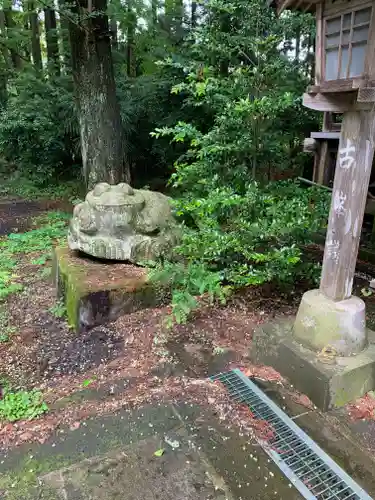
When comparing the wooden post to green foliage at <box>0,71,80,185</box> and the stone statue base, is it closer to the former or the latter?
the stone statue base

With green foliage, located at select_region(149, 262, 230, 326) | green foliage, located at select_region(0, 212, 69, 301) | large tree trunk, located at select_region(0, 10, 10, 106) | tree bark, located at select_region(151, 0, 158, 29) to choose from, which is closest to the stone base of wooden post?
green foliage, located at select_region(149, 262, 230, 326)

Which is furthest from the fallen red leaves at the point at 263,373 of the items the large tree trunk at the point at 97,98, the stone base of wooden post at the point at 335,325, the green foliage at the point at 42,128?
the green foliage at the point at 42,128

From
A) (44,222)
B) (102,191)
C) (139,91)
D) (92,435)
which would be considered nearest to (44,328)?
(102,191)

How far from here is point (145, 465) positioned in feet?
7.18

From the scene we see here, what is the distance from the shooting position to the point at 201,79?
3.57m

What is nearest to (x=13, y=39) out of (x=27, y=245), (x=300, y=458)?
(x=27, y=245)

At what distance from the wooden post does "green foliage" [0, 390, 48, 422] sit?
88.8 inches

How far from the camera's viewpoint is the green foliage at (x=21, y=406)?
2654 millimetres

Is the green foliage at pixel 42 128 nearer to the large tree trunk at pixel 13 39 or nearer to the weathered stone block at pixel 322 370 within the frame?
the large tree trunk at pixel 13 39

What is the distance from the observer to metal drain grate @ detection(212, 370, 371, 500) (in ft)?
6.70

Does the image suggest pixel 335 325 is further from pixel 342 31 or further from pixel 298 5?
pixel 298 5

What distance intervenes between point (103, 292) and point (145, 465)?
187cm

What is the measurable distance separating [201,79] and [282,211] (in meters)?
1.44

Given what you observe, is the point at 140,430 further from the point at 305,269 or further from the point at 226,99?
the point at 226,99
